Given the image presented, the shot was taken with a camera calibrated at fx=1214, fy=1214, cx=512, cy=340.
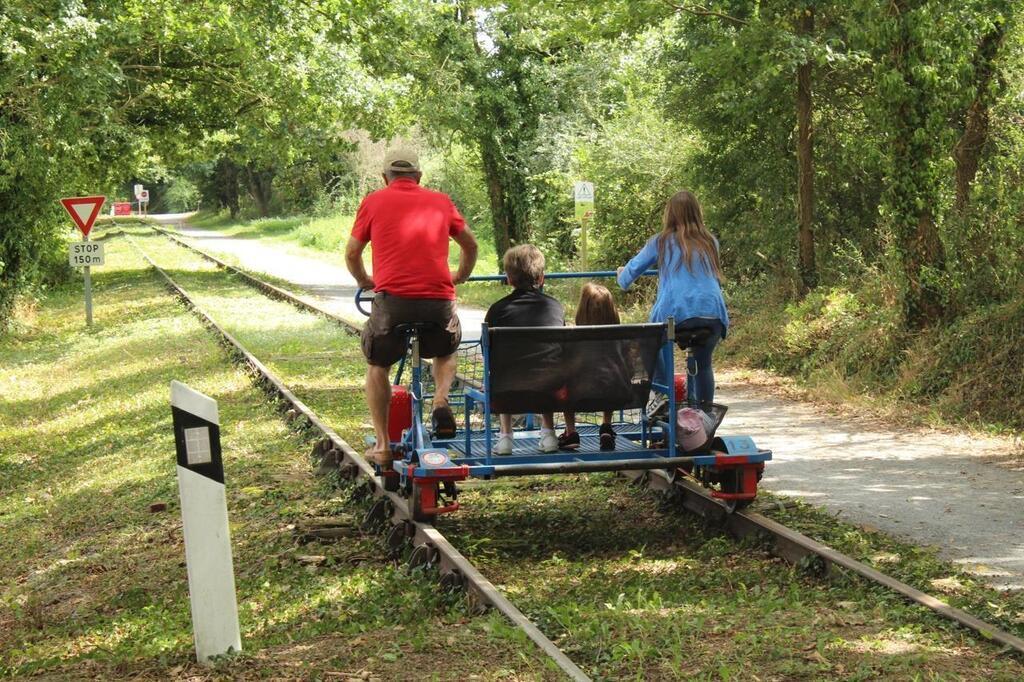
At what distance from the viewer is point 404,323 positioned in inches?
277

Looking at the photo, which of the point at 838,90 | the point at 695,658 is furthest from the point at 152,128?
the point at 695,658

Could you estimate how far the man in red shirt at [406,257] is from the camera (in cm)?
694

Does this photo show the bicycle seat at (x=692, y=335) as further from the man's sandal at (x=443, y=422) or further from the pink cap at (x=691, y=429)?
the man's sandal at (x=443, y=422)

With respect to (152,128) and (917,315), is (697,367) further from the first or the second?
(152,128)

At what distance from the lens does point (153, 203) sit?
12644 centimetres

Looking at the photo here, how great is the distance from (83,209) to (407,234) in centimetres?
1835

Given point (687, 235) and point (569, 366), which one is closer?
point (569, 366)

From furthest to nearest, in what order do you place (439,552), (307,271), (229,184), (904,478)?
(229,184)
(307,271)
(904,478)
(439,552)

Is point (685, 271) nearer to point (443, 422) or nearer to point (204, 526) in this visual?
point (443, 422)

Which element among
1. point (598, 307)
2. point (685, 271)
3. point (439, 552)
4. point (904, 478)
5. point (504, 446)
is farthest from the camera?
point (904, 478)

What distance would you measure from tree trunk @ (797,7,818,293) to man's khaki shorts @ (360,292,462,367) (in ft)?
32.8

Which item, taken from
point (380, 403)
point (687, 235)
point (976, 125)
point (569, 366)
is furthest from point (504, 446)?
point (976, 125)

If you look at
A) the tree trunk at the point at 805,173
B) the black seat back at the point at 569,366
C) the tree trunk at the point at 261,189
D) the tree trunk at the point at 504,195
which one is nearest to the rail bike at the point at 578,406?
the black seat back at the point at 569,366

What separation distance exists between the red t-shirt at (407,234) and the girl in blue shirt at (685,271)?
122cm
